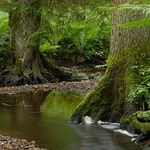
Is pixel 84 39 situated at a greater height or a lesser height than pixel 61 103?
greater

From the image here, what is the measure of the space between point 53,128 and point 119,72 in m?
1.66

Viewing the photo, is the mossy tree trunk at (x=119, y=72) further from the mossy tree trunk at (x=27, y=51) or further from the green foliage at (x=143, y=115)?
the mossy tree trunk at (x=27, y=51)

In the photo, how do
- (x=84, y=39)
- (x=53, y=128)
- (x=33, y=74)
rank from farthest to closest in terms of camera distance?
1. (x=84, y=39)
2. (x=33, y=74)
3. (x=53, y=128)

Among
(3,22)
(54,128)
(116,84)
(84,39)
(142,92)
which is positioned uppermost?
(3,22)

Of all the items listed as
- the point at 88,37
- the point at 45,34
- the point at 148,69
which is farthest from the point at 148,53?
the point at 88,37

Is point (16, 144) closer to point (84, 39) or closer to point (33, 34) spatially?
point (33, 34)

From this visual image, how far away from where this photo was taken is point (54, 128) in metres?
7.35

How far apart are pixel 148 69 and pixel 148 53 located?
68cm

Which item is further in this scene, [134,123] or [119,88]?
[119,88]

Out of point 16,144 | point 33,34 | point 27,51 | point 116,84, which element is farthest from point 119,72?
point 27,51

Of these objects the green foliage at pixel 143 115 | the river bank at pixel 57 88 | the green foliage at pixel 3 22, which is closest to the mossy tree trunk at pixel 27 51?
the river bank at pixel 57 88

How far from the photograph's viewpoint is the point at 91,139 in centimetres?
656

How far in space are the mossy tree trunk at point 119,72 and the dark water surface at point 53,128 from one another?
Result: 39cm

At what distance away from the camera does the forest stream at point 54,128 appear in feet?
20.5
